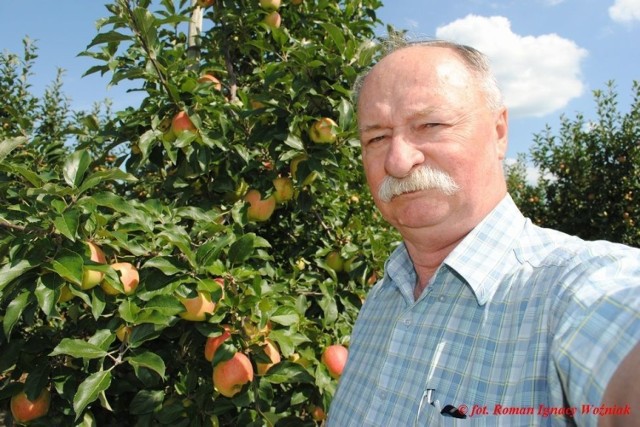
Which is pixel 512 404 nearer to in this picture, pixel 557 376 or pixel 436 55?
pixel 557 376

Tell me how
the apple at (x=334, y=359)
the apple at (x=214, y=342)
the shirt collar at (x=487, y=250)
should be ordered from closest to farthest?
1. the shirt collar at (x=487, y=250)
2. the apple at (x=214, y=342)
3. the apple at (x=334, y=359)

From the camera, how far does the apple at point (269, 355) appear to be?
1575 mm

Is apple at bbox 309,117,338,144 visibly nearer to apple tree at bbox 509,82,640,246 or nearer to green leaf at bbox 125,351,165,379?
green leaf at bbox 125,351,165,379

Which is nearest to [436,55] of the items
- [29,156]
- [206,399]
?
[206,399]

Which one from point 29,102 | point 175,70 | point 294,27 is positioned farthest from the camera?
point 29,102

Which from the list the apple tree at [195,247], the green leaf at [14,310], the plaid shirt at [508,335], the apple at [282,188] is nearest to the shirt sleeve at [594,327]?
the plaid shirt at [508,335]

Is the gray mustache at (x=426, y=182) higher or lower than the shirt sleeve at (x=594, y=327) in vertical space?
higher

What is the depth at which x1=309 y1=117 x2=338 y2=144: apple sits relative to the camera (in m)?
1.91

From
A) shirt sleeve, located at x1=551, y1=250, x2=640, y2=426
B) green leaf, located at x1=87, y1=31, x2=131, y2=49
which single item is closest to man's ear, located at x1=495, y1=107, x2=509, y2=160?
shirt sleeve, located at x1=551, y1=250, x2=640, y2=426

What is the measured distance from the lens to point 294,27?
276 cm

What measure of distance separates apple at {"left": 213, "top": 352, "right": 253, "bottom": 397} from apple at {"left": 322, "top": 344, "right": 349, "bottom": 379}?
298 millimetres

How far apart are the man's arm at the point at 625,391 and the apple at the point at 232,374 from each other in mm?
1119

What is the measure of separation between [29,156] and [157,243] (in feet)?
5.82

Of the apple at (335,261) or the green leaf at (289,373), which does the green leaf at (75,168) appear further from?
the apple at (335,261)
